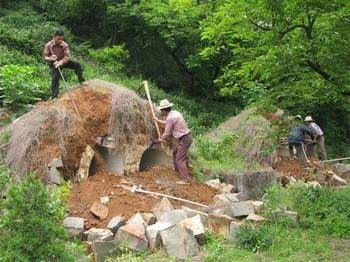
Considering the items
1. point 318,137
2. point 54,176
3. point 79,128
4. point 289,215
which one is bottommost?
point 318,137

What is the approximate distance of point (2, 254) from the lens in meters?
6.20

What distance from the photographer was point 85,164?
10078 mm

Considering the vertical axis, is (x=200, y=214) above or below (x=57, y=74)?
below

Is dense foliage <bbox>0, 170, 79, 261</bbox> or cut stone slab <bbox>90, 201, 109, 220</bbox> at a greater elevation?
dense foliage <bbox>0, 170, 79, 261</bbox>

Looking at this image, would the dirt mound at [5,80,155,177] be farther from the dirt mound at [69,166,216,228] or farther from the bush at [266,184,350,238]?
the bush at [266,184,350,238]

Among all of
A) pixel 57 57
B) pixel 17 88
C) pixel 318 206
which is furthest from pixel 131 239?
pixel 17 88

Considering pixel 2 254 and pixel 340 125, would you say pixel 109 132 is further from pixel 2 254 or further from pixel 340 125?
pixel 340 125

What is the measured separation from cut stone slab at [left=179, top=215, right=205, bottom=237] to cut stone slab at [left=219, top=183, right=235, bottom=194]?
2430 mm

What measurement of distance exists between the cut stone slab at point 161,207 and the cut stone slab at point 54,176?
5.86 ft

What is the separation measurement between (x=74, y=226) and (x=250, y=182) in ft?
15.9

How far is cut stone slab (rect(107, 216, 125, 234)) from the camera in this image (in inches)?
336

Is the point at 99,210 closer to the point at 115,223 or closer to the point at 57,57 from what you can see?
the point at 115,223

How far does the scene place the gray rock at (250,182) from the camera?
39.0 ft

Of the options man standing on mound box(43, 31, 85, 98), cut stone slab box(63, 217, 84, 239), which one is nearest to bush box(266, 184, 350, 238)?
cut stone slab box(63, 217, 84, 239)
